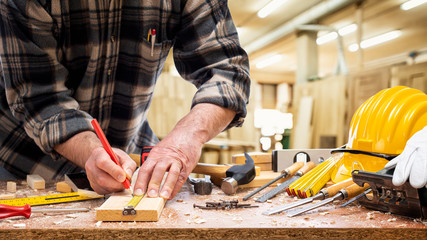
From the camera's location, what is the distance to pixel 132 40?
53.0 inches

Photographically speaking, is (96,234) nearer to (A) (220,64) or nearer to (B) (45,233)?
(B) (45,233)

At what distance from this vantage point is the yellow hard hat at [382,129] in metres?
1.05

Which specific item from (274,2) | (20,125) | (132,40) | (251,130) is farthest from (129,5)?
(274,2)

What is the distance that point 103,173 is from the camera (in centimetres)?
91

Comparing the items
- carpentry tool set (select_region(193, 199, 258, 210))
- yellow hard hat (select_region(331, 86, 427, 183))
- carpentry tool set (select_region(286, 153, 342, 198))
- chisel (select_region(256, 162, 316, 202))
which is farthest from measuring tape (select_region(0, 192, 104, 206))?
yellow hard hat (select_region(331, 86, 427, 183))

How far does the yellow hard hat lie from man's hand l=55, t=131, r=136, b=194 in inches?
27.5

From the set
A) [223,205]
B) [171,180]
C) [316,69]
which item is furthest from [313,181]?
[316,69]

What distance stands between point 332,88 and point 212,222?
625 centimetres

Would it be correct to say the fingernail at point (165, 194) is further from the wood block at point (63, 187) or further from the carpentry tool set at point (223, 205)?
the wood block at point (63, 187)

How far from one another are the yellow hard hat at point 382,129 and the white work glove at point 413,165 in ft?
0.58

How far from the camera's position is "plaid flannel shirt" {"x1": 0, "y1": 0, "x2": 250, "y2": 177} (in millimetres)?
1129

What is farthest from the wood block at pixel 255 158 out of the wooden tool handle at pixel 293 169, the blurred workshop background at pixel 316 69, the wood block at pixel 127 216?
the blurred workshop background at pixel 316 69

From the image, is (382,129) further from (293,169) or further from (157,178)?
→ (157,178)

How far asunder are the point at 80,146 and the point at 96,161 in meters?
0.14
